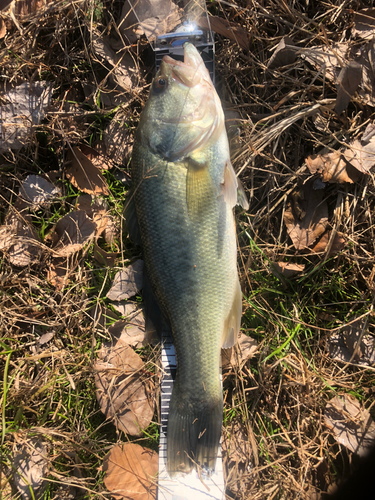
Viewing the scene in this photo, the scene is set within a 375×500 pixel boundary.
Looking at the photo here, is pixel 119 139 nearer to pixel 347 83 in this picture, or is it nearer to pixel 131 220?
pixel 131 220

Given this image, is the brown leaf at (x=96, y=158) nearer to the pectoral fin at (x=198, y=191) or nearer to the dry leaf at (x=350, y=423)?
the pectoral fin at (x=198, y=191)

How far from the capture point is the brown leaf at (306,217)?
219 cm

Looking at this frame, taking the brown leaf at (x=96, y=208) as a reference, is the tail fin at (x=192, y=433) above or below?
below

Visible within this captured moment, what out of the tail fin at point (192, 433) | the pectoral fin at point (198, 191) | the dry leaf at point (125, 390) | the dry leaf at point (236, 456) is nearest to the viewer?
the pectoral fin at point (198, 191)

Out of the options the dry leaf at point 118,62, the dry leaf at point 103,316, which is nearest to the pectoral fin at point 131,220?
the dry leaf at point 103,316

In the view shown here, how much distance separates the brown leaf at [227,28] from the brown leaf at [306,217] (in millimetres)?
1031

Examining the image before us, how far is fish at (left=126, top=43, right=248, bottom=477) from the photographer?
6.07ft

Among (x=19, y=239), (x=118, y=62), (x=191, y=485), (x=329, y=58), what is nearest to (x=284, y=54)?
(x=329, y=58)

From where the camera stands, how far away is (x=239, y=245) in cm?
228

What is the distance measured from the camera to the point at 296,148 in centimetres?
222

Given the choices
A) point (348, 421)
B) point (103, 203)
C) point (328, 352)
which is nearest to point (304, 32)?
point (103, 203)

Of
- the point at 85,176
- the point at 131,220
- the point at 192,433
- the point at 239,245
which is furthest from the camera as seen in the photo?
the point at 85,176

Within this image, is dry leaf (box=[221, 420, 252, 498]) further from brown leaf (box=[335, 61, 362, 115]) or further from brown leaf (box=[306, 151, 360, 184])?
brown leaf (box=[335, 61, 362, 115])

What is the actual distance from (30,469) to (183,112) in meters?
2.45
